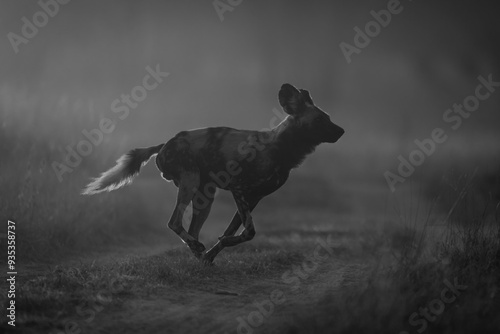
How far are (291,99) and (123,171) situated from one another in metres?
2.74

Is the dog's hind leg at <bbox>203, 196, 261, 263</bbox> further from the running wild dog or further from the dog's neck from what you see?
the dog's neck

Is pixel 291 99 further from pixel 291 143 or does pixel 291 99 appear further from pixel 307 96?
pixel 291 143

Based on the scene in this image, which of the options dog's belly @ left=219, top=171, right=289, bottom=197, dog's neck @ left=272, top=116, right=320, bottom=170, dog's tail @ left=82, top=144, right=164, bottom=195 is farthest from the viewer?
dog's tail @ left=82, top=144, right=164, bottom=195

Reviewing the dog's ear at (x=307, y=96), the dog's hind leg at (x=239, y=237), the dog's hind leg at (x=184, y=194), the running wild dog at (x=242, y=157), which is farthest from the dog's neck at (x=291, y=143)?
the dog's hind leg at (x=184, y=194)

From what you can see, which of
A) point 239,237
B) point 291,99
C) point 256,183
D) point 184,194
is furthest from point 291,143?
point 184,194

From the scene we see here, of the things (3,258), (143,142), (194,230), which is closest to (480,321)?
(194,230)

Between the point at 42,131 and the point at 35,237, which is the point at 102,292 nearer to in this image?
the point at 35,237

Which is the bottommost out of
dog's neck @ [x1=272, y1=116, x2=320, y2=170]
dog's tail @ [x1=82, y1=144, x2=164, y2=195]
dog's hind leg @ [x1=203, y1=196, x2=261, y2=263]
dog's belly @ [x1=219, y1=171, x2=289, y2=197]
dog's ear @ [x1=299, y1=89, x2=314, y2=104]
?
dog's hind leg @ [x1=203, y1=196, x2=261, y2=263]

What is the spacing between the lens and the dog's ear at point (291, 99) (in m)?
7.71

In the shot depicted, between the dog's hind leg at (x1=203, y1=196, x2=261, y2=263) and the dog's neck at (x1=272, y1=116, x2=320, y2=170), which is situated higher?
the dog's neck at (x1=272, y1=116, x2=320, y2=170)

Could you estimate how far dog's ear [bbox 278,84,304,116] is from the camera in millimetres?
Result: 7715

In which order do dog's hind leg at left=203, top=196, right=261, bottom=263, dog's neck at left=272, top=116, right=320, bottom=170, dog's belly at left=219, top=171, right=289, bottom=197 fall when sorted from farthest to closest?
1. dog's neck at left=272, top=116, right=320, bottom=170
2. dog's belly at left=219, top=171, right=289, bottom=197
3. dog's hind leg at left=203, top=196, right=261, bottom=263

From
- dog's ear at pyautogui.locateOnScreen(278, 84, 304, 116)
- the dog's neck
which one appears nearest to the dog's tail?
the dog's neck

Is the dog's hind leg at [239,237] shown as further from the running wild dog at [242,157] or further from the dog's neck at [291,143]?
the dog's neck at [291,143]
